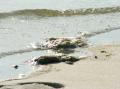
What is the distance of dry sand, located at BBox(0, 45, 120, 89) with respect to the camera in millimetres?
7586

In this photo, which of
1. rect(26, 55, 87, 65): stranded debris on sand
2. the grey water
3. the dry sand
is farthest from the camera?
the grey water

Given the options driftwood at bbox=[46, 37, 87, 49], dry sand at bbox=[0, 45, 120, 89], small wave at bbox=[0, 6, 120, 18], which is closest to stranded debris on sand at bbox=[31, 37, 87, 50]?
driftwood at bbox=[46, 37, 87, 49]

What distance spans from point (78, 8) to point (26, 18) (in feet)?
8.25

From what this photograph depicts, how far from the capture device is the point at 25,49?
11.0 m

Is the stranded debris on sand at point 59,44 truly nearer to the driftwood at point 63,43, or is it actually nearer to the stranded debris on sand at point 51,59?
the driftwood at point 63,43

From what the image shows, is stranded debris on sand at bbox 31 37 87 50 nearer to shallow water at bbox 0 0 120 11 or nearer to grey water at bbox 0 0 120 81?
grey water at bbox 0 0 120 81

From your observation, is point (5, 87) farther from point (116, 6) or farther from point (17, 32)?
point (116, 6)

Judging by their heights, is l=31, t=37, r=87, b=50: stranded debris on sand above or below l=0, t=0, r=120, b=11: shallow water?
below

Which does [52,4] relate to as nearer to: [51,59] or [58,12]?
[58,12]

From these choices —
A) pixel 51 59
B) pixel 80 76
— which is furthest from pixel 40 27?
pixel 80 76

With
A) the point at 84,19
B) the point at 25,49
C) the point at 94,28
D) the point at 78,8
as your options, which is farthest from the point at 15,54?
the point at 78,8

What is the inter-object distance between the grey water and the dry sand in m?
0.63

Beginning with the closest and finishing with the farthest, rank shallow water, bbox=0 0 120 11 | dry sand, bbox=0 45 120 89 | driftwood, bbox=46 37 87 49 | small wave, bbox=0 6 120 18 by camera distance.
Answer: dry sand, bbox=0 45 120 89, driftwood, bbox=46 37 87 49, small wave, bbox=0 6 120 18, shallow water, bbox=0 0 120 11

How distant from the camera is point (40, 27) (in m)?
14.1
